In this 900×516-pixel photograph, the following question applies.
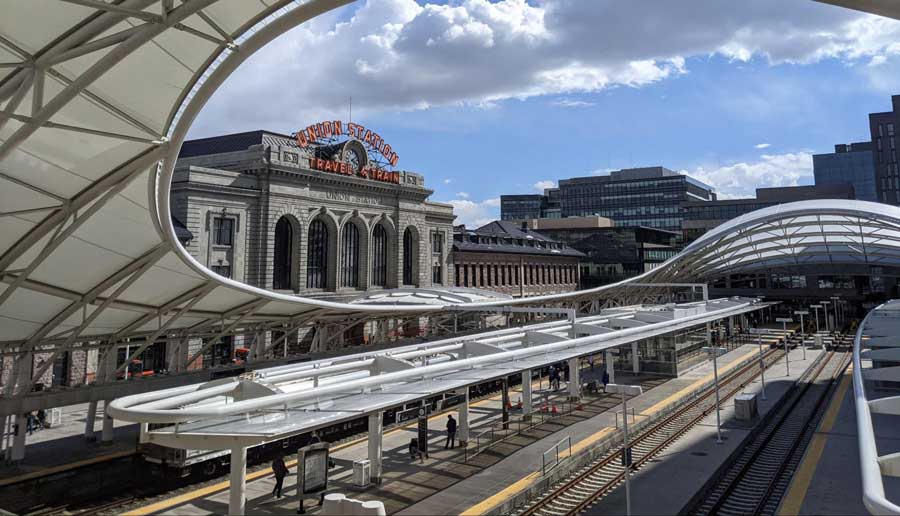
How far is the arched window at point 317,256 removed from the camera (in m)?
51.2

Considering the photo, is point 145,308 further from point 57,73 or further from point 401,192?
point 401,192

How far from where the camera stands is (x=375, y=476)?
60.4 feet

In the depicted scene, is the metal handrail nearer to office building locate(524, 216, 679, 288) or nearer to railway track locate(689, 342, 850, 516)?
railway track locate(689, 342, 850, 516)

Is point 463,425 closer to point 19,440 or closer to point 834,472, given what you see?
point 834,472

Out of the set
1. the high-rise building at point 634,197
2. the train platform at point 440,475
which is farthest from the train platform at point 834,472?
the high-rise building at point 634,197

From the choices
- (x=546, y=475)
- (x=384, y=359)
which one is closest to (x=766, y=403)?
(x=546, y=475)

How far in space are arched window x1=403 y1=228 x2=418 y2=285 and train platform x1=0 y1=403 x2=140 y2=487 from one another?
35827 millimetres

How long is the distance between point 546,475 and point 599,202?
453ft

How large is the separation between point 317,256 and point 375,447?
3528 centimetres

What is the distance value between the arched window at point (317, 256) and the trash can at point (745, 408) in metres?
36.3

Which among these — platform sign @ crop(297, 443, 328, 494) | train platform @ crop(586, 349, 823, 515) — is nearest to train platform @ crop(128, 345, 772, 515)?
platform sign @ crop(297, 443, 328, 494)

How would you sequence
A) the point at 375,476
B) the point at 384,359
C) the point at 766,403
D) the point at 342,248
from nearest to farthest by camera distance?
1. the point at 375,476
2. the point at 384,359
3. the point at 766,403
4. the point at 342,248

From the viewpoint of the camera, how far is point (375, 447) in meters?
18.6

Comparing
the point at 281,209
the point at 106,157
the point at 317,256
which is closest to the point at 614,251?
the point at 317,256
